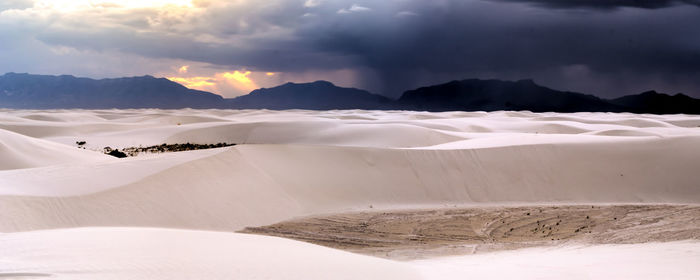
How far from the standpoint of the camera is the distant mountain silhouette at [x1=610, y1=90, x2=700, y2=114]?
13975 centimetres

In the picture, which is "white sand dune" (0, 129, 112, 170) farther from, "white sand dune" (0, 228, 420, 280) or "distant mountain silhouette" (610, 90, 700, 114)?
"distant mountain silhouette" (610, 90, 700, 114)

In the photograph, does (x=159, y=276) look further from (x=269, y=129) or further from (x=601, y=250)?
(x=269, y=129)

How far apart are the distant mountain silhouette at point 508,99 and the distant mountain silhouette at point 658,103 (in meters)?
4.60

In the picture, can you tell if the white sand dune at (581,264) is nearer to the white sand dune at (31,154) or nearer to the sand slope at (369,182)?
the sand slope at (369,182)

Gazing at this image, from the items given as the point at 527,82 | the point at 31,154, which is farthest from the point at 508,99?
the point at 31,154

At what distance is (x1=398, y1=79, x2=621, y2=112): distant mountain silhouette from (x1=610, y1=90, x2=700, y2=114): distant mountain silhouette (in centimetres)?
460

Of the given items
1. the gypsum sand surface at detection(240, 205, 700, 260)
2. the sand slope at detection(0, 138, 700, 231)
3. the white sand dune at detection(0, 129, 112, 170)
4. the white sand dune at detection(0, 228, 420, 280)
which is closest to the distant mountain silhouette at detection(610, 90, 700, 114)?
the sand slope at detection(0, 138, 700, 231)

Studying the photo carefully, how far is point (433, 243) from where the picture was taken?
10531 millimetres

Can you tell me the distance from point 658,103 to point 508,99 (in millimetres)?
42315

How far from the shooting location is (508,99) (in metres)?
177

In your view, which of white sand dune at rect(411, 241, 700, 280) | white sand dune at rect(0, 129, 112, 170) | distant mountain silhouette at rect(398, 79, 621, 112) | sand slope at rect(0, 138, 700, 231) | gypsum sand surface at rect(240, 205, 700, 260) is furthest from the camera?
distant mountain silhouette at rect(398, 79, 621, 112)

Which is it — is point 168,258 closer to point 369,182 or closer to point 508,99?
point 369,182

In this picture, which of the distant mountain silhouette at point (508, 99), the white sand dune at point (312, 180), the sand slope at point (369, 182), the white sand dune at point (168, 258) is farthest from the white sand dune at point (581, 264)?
the distant mountain silhouette at point (508, 99)

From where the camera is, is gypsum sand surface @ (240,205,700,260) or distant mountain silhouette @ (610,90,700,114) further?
distant mountain silhouette @ (610,90,700,114)
